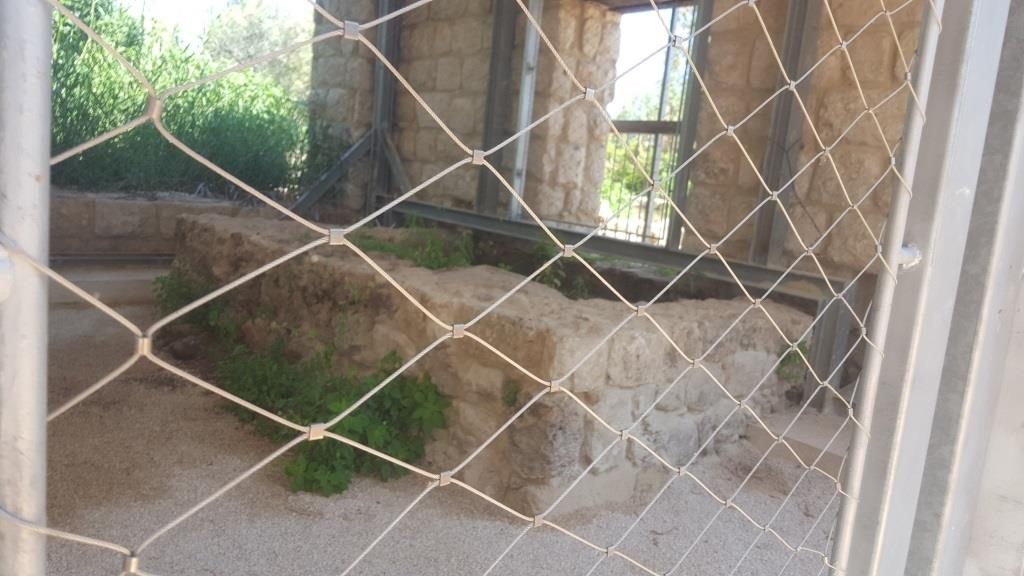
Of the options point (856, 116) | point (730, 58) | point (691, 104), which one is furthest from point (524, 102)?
point (856, 116)

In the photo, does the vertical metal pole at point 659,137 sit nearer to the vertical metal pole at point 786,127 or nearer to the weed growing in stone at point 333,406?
the vertical metal pole at point 786,127

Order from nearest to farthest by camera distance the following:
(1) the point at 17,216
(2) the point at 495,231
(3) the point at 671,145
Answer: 1. (1) the point at 17,216
2. (3) the point at 671,145
3. (2) the point at 495,231

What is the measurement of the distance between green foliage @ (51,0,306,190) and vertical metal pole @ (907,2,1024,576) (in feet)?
17.5

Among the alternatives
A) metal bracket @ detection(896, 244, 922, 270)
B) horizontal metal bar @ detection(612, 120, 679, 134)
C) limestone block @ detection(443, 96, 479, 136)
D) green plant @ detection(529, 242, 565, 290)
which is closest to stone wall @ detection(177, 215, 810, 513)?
green plant @ detection(529, 242, 565, 290)

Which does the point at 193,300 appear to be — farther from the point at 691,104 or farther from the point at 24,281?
the point at 24,281

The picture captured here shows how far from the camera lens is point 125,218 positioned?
5.36m

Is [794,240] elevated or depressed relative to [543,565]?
elevated

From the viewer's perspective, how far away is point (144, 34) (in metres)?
6.03

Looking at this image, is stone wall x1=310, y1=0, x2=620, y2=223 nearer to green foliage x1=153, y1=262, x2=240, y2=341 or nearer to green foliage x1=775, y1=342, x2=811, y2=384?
green foliage x1=153, y1=262, x2=240, y2=341

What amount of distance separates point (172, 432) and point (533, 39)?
299 cm

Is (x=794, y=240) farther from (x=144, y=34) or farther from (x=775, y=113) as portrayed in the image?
(x=144, y=34)

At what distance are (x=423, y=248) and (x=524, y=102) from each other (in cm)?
143

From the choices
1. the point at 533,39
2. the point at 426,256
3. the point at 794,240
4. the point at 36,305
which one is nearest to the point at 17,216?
the point at 36,305

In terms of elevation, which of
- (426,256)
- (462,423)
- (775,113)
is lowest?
(462,423)
